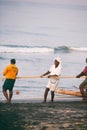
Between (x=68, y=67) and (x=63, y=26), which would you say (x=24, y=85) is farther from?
(x=63, y=26)

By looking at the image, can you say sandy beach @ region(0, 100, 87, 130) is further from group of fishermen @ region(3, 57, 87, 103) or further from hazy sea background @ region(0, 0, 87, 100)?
hazy sea background @ region(0, 0, 87, 100)

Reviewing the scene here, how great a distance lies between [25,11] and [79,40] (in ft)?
11.2

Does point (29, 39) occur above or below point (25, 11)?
below

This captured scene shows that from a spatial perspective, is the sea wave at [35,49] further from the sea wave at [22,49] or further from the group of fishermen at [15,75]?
the group of fishermen at [15,75]

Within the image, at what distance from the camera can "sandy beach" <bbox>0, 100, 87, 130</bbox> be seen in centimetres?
594

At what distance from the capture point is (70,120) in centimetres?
630

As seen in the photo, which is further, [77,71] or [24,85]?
[77,71]

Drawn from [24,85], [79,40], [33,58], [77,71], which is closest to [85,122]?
[24,85]

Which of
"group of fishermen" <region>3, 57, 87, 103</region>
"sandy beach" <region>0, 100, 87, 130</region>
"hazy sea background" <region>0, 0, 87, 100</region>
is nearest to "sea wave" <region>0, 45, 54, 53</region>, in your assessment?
"hazy sea background" <region>0, 0, 87, 100</region>

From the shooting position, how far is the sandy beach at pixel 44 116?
19.5ft

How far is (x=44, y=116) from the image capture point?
6.47 metres

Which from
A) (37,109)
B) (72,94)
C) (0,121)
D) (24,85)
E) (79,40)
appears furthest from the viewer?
(79,40)

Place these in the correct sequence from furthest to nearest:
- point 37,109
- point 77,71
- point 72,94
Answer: point 77,71, point 72,94, point 37,109

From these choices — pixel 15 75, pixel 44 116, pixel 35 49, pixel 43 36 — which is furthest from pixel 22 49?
pixel 44 116
